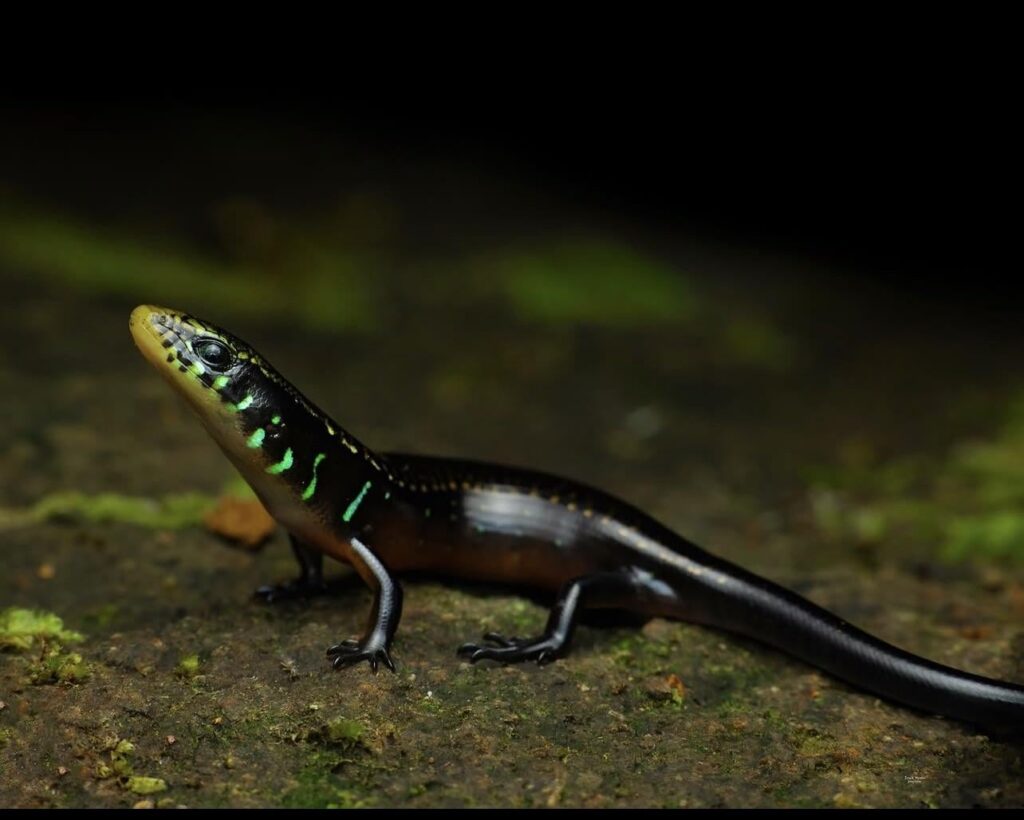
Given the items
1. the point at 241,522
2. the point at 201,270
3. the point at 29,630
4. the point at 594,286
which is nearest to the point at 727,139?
the point at 594,286

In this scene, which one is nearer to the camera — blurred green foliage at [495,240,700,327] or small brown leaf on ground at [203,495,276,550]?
small brown leaf on ground at [203,495,276,550]

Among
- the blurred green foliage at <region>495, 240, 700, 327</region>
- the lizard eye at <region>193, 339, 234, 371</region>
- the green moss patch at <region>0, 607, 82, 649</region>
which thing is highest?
the blurred green foliage at <region>495, 240, 700, 327</region>

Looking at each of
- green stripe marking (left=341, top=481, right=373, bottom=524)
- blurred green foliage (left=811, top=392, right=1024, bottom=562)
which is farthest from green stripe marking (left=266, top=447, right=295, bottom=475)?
blurred green foliage (left=811, top=392, right=1024, bottom=562)

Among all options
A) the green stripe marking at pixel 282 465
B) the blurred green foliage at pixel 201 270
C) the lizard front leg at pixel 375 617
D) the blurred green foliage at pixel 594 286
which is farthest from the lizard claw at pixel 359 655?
the blurred green foliage at pixel 594 286

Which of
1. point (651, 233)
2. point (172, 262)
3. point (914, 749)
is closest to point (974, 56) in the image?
point (651, 233)

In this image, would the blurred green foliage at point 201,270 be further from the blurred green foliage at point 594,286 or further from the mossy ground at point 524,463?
the blurred green foliage at point 594,286

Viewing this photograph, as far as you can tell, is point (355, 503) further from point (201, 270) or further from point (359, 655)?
point (201, 270)

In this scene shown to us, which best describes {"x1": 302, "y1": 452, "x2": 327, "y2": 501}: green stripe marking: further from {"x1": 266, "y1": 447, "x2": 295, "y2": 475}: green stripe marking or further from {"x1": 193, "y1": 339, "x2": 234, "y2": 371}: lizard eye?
{"x1": 193, "y1": 339, "x2": 234, "y2": 371}: lizard eye
